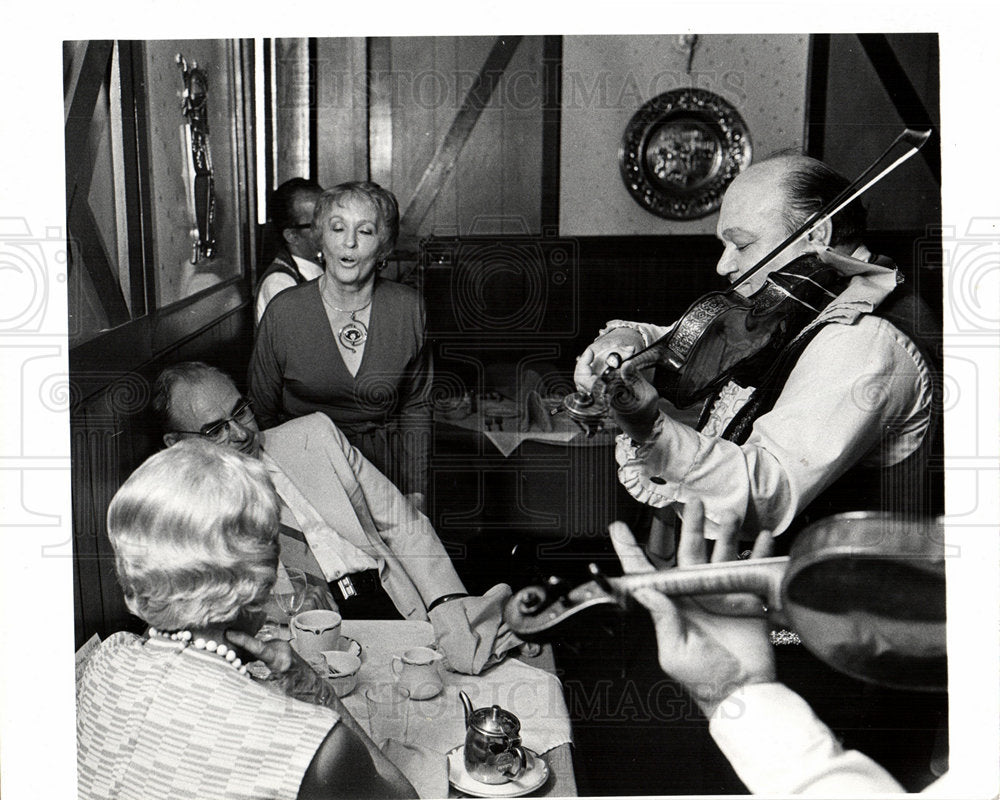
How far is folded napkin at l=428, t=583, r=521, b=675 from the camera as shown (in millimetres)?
2291

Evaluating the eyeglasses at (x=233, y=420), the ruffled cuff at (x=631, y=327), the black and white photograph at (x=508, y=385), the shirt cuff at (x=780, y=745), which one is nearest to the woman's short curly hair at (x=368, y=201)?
the black and white photograph at (x=508, y=385)

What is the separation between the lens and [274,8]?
221 cm

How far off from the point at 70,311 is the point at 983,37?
248 cm

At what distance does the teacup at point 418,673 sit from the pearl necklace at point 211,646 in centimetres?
39

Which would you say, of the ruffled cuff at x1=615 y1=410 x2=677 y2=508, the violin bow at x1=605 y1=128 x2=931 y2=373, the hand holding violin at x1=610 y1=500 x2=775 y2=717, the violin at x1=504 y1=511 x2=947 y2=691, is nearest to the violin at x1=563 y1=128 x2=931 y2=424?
the violin bow at x1=605 y1=128 x2=931 y2=373

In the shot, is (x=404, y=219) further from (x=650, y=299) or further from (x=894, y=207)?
(x=894, y=207)

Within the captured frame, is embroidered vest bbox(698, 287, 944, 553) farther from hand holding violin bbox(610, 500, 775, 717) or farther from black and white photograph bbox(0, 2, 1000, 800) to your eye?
hand holding violin bbox(610, 500, 775, 717)

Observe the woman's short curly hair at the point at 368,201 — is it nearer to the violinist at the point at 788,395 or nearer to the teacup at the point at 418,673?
the violinist at the point at 788,395

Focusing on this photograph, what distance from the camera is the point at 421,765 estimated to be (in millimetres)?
2246

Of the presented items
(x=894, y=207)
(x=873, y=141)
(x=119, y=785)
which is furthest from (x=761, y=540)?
(x=119, y=785)

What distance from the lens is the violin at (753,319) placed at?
222 centimetres

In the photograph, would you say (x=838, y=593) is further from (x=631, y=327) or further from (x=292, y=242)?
(x=292, y=242)

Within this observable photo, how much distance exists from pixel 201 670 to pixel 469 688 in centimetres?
68

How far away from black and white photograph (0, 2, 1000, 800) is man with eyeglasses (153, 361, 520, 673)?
11mm
